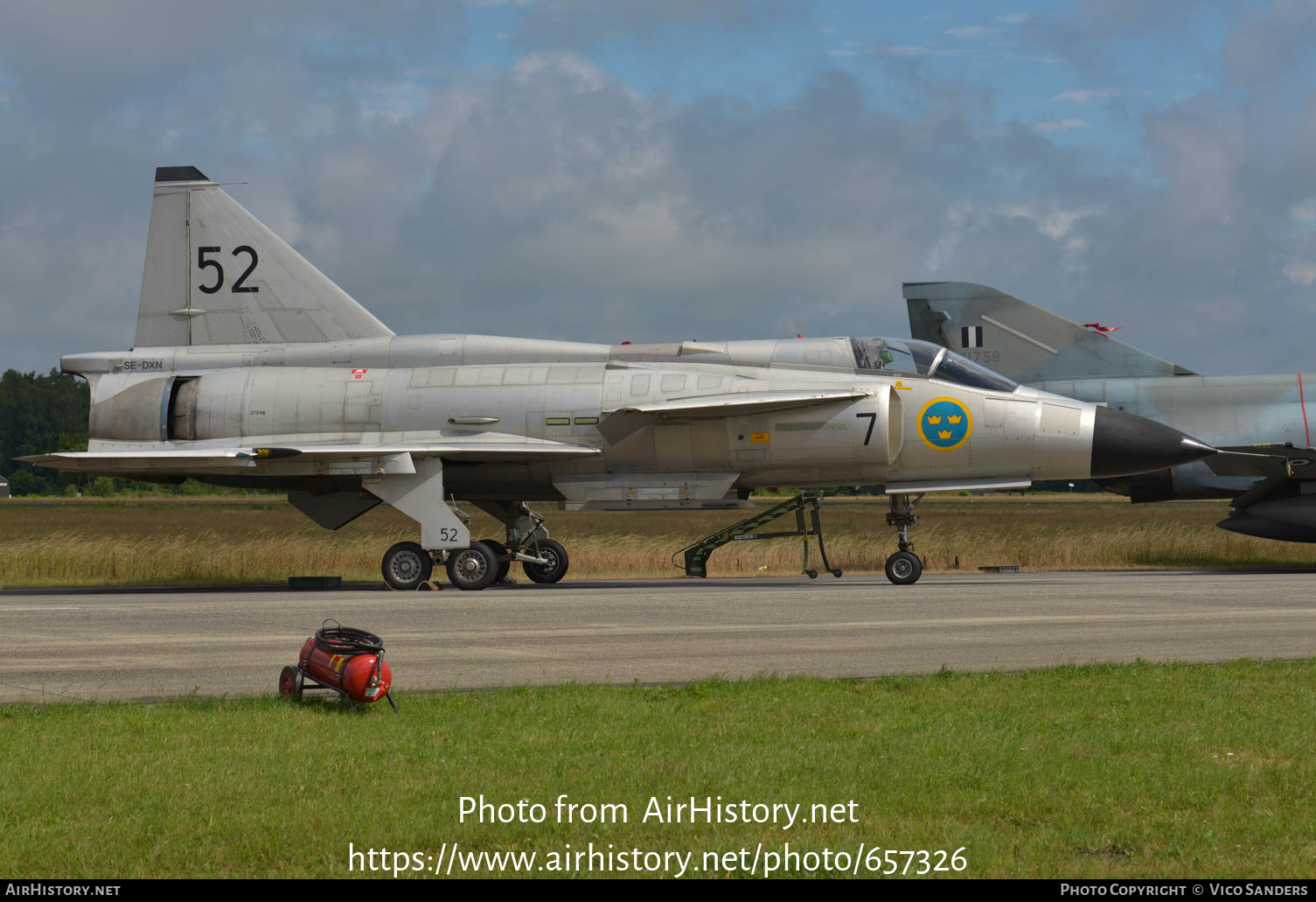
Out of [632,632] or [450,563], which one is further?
[450,563]

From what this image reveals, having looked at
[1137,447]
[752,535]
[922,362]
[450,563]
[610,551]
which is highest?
[922,362]

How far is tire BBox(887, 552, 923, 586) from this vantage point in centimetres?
1762

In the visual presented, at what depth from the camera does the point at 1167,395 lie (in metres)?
23.0

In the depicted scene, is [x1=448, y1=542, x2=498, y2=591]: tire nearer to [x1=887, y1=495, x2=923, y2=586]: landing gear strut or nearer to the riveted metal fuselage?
the riveted metal fuselage

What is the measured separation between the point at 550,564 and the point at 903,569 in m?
5.18

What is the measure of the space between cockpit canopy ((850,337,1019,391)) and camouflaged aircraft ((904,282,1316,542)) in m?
5.31

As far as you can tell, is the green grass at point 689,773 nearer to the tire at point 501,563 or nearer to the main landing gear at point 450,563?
the main landing gear at point 450,563

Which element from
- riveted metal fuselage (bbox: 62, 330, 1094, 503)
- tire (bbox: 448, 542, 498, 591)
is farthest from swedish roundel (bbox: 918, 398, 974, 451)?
tire (bbox: 448, 542, 498, 591)

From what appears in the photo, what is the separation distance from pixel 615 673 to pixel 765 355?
10.3 metres

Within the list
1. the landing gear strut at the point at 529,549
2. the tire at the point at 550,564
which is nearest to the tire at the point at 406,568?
the landing gear strut at the point at 529,549

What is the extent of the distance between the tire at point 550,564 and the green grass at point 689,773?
11.1m

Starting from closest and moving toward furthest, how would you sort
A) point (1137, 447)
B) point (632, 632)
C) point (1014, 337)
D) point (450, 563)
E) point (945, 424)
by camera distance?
point (632, 632), point (1137, 447), point (945, 424), point (450, 563), point (1014, 337)

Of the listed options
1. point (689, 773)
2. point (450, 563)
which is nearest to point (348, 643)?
point (689, 773)

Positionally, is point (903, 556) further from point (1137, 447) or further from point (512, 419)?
point (512, 419)
